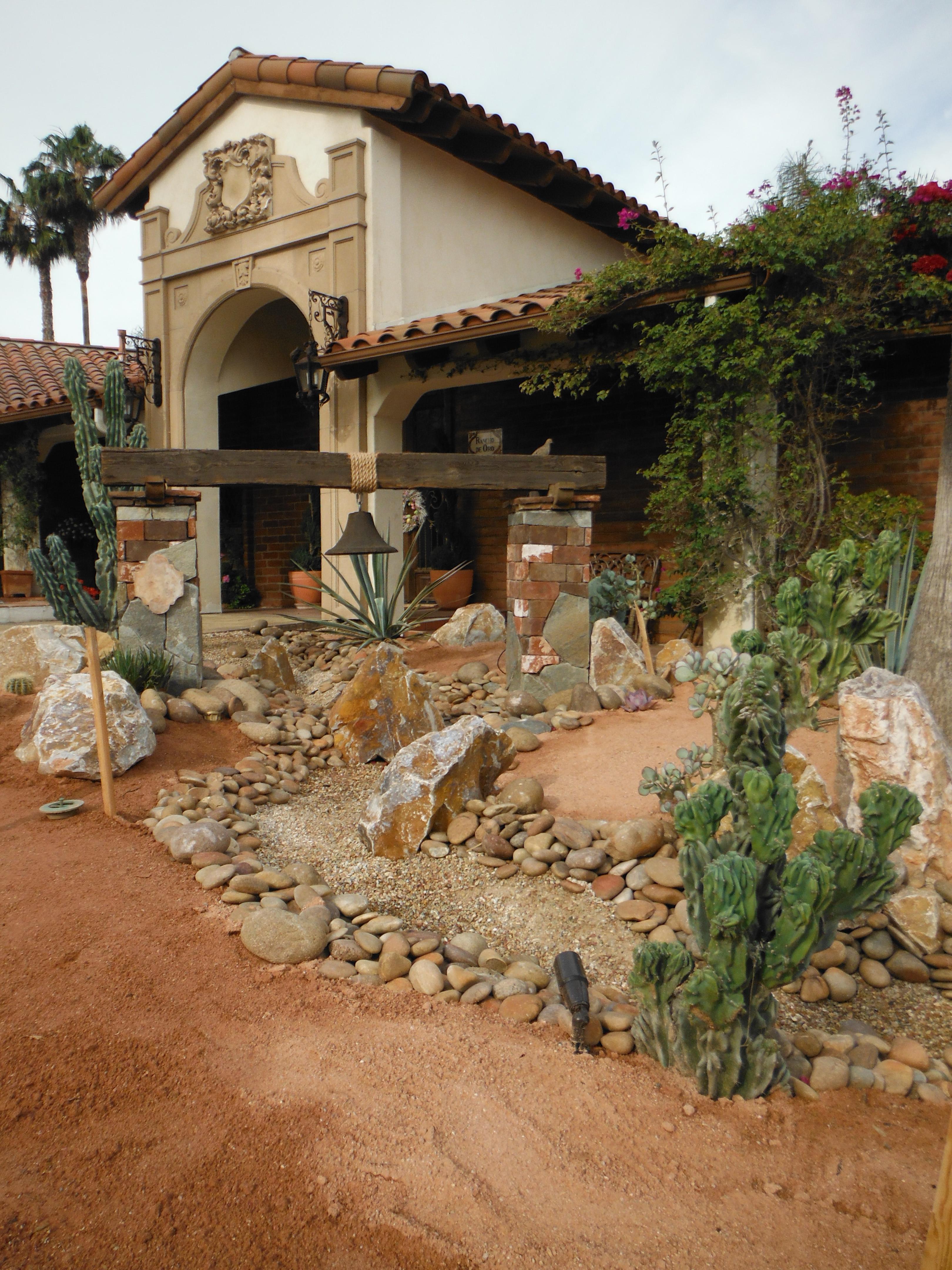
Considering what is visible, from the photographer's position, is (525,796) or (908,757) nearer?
(908,757)

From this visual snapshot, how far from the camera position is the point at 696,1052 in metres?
2.03

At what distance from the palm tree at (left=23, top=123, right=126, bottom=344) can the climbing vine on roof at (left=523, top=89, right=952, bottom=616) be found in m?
17.2

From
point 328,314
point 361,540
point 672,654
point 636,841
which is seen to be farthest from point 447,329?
point 636,841

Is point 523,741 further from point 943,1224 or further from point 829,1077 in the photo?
point 943,1224

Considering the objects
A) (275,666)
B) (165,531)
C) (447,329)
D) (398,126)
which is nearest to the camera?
(165,531)

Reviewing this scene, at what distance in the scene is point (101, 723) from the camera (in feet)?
12.3

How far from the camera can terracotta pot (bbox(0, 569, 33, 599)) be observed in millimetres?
11445

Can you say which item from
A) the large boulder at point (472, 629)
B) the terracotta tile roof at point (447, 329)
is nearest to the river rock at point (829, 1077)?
the large boulder at point (472, 629)

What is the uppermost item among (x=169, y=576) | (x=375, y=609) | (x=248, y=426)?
(x=248, y=426)

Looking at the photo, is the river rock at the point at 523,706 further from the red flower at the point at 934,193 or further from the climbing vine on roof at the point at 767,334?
the red flower at the point at 934,193

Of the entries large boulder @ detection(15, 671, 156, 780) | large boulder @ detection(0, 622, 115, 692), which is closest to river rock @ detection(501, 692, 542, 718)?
large boulder @ detection(15, 671, 156, 780)

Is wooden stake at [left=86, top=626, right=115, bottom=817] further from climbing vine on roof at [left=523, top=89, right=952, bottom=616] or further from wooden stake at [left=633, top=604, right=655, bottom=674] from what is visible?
climbing vine on roof at [left=523, top=89, right=952, bottom=616]

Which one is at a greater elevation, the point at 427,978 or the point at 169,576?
the point at 169,576

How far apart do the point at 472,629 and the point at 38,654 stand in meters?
3.50
